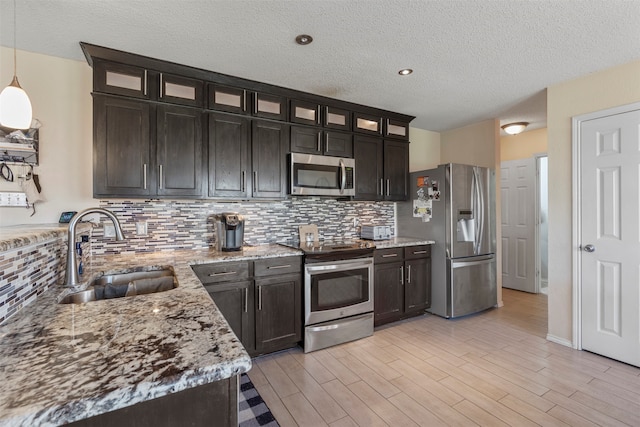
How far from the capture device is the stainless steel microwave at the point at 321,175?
301 cm

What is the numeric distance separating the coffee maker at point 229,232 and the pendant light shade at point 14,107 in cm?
143

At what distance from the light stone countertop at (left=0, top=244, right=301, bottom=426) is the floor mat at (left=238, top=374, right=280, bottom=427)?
1051 millimetres

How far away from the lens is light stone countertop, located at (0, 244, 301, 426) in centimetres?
58

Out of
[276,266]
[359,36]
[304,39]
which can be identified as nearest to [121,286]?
[276,266]

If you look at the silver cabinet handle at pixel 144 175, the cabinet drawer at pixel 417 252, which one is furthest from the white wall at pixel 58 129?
the cabinet drawer at pixel 417 252

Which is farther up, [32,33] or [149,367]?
[32,33]

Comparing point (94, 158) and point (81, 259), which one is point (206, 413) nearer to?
point (81, 259)

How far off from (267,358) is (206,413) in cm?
205

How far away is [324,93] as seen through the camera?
3.11 metres

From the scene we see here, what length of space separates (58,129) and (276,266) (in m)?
2.06

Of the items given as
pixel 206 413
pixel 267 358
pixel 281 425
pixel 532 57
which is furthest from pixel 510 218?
pixel 206 413

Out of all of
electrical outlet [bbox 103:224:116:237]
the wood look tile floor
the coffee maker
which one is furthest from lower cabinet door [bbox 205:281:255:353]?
electrical outlet [bbox 103:224:116:237]

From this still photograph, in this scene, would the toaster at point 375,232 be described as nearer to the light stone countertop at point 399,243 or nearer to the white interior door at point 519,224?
the light stone countertop at point 399,243

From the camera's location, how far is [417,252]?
11.8 ft
